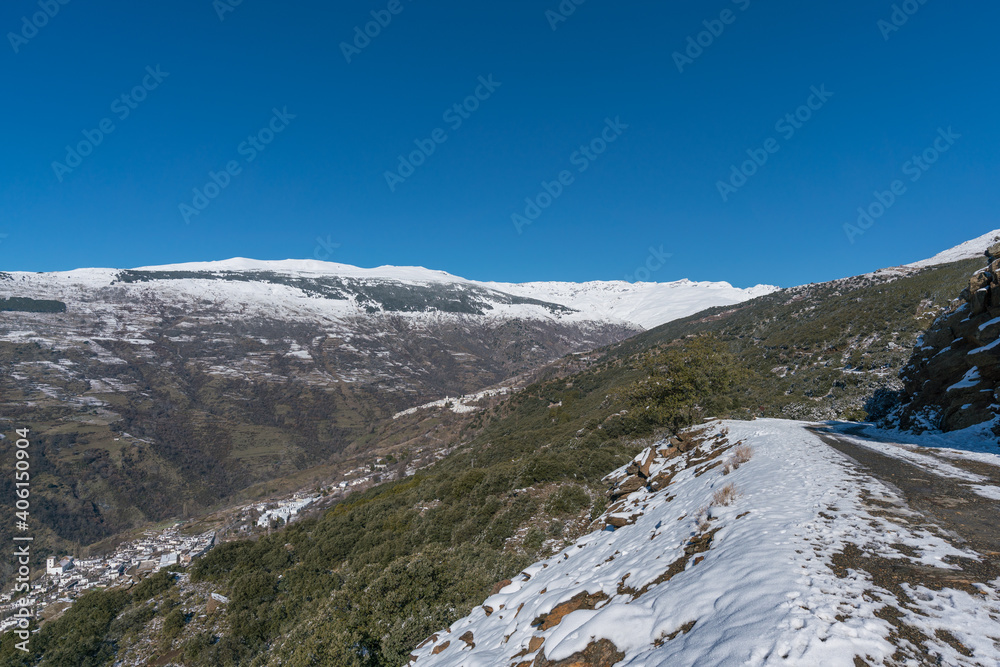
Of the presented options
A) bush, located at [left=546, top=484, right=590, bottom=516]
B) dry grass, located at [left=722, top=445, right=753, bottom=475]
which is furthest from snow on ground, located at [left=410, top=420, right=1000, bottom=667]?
bush, located at [left=546, top=484, right=590, bottom=516]

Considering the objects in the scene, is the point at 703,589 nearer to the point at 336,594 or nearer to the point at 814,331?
the point at 336,594

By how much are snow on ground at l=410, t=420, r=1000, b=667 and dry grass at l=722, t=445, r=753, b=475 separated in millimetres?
528

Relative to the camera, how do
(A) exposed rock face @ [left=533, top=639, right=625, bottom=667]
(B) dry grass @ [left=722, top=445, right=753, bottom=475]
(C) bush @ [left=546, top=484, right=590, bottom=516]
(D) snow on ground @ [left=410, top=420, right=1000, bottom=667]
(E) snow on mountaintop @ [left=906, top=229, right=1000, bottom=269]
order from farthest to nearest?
(E) snow on mountaintop @ [left=906, top=229, right=1000, bottom=269] < (C) bush @ [left=546, top=484, right=590, bottom=516] < (B) dry grass @ [left=722, top=445, right=753, bottom=475] < (A) exposed rock face @ [left=533, top=639, right=625, bottom=667] < (D) snow on ground @ [left=410, top=420, right=1000, bottom=667]

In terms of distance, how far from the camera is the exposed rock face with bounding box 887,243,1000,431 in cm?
1497

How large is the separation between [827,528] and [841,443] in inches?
452

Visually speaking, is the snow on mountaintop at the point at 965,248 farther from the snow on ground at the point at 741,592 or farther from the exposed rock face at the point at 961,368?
the snow on ground at the point at 741,592

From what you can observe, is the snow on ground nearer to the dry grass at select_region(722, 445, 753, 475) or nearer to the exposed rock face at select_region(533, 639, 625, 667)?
the exposed rock face at select_region(533, 639, 625, 667)

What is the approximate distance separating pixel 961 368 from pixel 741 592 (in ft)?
64.1

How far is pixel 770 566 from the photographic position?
219 inches

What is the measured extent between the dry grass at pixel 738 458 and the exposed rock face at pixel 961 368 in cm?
848

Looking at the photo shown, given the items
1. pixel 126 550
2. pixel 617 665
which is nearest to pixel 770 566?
pixel 617 665

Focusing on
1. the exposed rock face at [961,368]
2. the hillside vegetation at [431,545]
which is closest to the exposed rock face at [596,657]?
the hillside vegetation at [431,545]

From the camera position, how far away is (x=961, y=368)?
16469 millimetres

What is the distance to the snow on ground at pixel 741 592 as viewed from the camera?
4.06 meters
